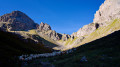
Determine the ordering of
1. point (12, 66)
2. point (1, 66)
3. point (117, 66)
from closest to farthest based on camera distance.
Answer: point (117, 66) < point (1, 66) < point (12, 66)

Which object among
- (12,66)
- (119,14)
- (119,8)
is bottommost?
(12,66)

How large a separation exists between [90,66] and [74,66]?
6.41 feet

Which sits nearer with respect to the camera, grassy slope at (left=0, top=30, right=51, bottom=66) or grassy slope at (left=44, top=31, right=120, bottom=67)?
grassy slope at (left=44, top=31, right=120, bottom=67)

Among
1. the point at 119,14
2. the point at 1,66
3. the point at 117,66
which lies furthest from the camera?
the point at 119,14

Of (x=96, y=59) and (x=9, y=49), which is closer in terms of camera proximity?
(x=96, y=59)

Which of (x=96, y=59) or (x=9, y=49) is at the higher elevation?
(x=9, y=49)

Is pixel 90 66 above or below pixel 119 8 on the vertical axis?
below

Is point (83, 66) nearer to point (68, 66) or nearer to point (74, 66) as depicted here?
point (74, 66)

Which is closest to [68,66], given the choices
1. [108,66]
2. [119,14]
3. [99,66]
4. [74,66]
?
[74,66]

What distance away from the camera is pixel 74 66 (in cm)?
949

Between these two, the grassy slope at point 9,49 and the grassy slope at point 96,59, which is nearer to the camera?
the grassy slope at point 96,59

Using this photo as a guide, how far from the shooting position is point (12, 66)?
1040cm

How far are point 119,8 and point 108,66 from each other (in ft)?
845

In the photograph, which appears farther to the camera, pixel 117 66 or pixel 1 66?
pixel 1 66
